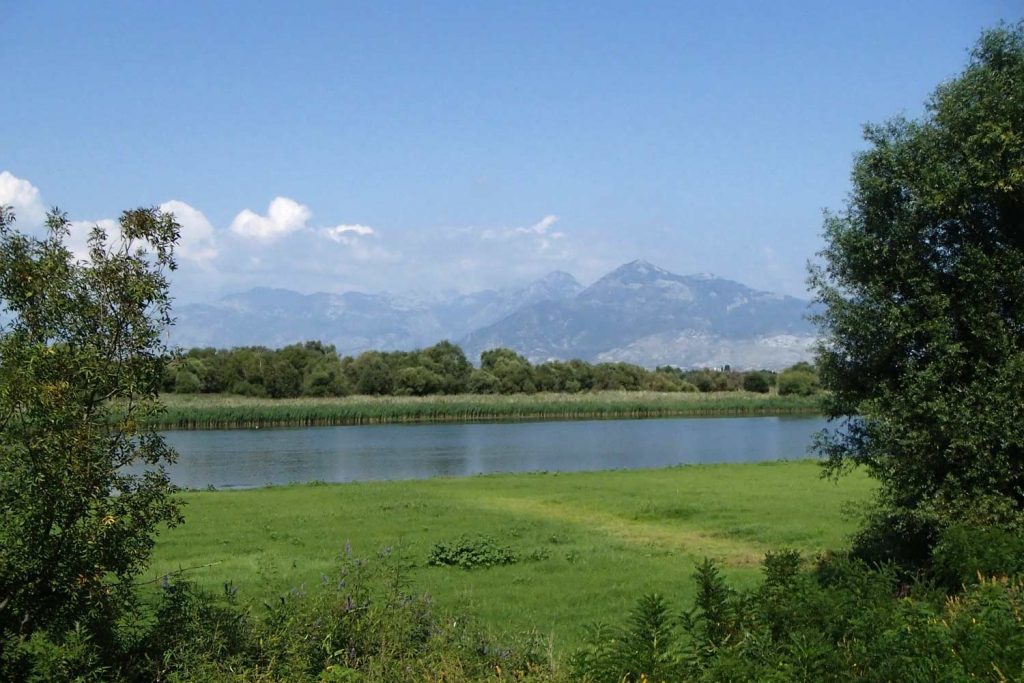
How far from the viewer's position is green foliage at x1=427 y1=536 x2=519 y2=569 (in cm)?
1525

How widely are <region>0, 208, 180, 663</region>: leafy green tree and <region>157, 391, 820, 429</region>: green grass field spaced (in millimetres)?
63961

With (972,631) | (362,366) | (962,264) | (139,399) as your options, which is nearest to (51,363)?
(139,399)

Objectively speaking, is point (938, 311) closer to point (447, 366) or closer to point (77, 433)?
point (77, 433)

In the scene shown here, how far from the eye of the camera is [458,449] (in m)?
50.3

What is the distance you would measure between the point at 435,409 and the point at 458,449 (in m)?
31.6

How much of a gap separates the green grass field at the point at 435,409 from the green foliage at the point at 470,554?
57.1 metres

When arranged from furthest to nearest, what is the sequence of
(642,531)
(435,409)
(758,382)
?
(758,382), (435,409), (642,531)

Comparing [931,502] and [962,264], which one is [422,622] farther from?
[962,264]

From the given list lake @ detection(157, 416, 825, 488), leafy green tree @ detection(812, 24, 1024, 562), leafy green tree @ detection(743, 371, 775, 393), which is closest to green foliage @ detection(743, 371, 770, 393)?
leafy green tree @ detection(743, 371, 775, 393)

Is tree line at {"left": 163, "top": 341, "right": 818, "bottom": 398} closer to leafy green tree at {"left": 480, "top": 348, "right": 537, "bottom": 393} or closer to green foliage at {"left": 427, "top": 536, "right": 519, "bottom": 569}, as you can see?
leafy green tree at {"left": 480, "top": 348, "right": 537, "bottom": 393}

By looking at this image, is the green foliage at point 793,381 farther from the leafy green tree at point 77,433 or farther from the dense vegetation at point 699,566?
the leafy green tree at point 77,433

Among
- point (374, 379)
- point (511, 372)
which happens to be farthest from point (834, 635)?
point (511, 372)

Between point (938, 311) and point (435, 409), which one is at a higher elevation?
point (938, 311)

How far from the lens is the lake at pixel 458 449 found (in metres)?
39.6
